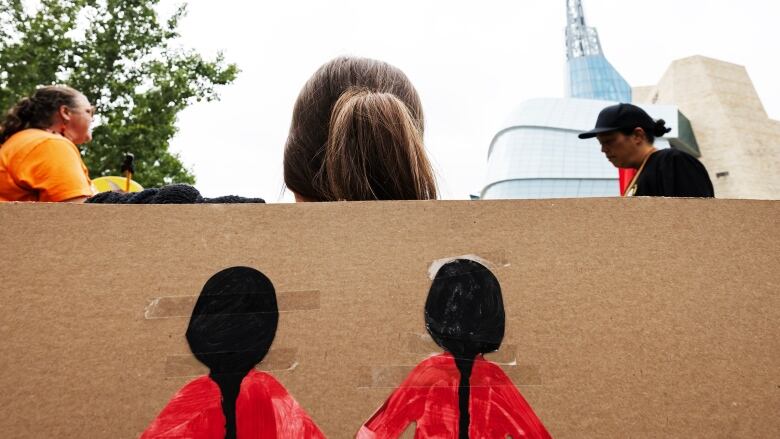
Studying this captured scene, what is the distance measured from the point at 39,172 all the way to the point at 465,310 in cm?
132

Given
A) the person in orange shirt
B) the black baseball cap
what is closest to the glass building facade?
the black baseball cap

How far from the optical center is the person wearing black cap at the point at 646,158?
1.60 m

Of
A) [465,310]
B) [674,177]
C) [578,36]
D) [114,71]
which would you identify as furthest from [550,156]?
[578,36]

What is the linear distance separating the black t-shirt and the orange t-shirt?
169 cm

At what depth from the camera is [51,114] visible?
1753mm

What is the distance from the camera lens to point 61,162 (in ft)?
4.81

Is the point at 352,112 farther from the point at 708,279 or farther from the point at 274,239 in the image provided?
the point at 708,279

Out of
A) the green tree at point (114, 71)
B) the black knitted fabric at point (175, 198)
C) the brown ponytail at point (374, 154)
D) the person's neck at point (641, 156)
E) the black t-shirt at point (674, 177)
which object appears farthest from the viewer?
the green tree at point (114, 71)

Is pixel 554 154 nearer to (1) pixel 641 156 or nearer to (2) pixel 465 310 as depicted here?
(1) pixel 641 156

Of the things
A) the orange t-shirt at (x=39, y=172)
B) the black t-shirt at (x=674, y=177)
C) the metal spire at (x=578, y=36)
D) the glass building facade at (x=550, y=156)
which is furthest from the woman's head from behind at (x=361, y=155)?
the metal spire at (x=578, y=36)

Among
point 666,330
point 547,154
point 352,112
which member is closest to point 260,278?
point 352,112

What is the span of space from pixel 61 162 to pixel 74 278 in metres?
0.94

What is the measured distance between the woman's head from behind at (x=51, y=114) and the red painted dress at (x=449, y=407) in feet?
5.25

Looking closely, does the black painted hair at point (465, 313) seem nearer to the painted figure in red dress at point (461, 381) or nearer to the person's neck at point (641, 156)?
Result: the painted figure in red dress at point (461, 381)
